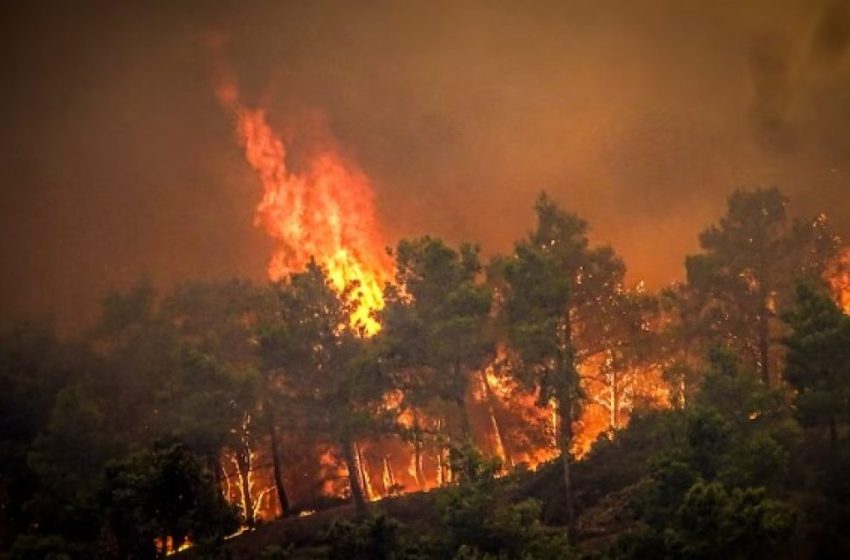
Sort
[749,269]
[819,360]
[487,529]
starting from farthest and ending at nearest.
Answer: [749,269] < [819,360] < [487,529]

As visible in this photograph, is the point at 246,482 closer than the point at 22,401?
No

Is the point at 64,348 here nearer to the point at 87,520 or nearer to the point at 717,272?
the point at 87,520

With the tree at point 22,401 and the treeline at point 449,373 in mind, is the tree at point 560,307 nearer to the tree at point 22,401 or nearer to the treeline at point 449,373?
the treeline at point 449,373

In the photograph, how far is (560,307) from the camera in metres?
30.9

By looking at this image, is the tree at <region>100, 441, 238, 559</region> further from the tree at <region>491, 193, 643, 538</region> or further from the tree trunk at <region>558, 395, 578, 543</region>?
the tree at <region>491, 193, 643, 538</region>

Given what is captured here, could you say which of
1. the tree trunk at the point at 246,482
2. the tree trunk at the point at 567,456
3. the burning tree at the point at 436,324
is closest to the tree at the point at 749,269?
the tree trunk at the point at 567,456

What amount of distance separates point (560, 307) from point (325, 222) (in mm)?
53854

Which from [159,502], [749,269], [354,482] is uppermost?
[749,269]

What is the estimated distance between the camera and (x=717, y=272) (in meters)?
36.1

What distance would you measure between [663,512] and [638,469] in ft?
39.3

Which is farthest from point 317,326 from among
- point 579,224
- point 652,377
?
point 652,377

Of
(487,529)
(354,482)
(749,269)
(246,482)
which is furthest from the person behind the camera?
(246,482)

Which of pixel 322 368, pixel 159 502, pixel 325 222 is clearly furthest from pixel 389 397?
pixel 325 222

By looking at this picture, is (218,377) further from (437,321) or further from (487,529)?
(487,529)
